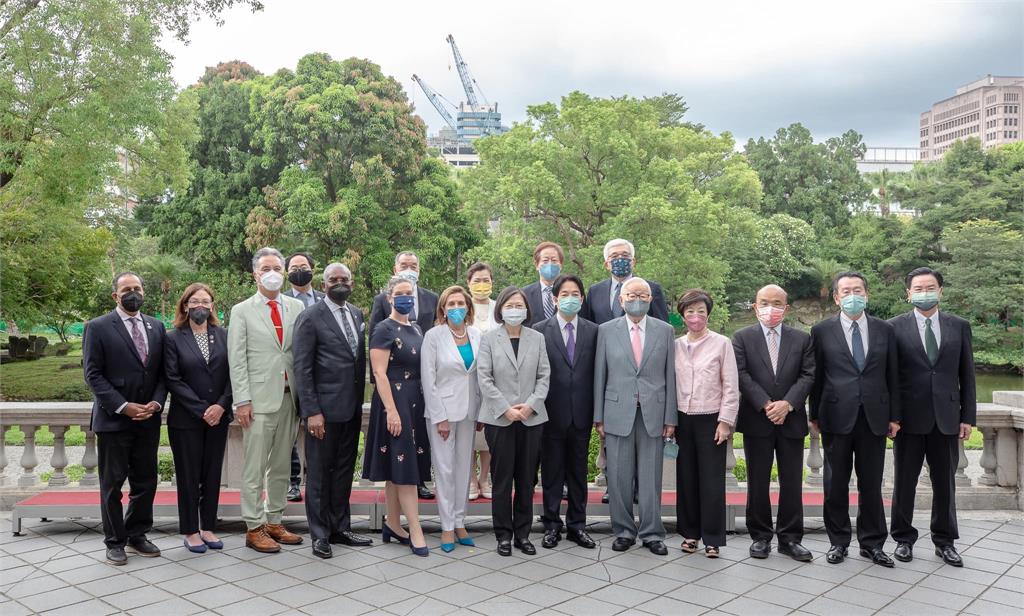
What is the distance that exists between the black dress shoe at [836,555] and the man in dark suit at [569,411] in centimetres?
175

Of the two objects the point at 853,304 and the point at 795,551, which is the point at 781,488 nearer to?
the point at 795,551

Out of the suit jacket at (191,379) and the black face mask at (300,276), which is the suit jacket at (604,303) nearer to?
the black face mask at (300,276)

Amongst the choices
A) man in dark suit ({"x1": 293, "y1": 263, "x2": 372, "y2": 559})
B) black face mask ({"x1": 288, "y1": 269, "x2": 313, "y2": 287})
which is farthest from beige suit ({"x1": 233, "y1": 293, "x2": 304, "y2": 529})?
black face mask ({"x1": 288, "y1": 269, "x2": 313, "y2": 287})

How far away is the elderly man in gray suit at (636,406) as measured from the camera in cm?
593

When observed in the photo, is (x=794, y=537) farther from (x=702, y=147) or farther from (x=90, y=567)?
(x=702, y=147)

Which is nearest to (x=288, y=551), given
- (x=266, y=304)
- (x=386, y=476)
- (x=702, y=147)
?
(x=386, y=476)

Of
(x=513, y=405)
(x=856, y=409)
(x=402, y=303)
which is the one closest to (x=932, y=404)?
(x=856, y=409)

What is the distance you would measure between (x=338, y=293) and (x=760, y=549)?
12.0 ft

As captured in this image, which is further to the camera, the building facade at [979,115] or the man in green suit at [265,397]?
the building facade at [979,115]

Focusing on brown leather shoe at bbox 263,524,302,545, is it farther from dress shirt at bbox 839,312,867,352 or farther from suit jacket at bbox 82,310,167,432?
dress shirt at bbox 839,312,867,352

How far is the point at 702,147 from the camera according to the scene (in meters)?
30.1

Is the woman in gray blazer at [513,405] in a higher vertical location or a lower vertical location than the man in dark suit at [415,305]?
lower

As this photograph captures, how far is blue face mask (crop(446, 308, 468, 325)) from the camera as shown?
5.92m

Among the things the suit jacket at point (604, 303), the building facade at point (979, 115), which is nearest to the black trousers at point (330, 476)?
the suit jacket at point (604, 303)
